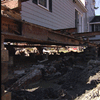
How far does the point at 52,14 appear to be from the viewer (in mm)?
8617

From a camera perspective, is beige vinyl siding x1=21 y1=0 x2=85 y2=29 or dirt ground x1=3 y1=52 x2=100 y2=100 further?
beige vinyl siding x1=21 y1=0 x2=85 y2=29

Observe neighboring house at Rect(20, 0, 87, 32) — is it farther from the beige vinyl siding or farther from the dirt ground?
the dirt ground

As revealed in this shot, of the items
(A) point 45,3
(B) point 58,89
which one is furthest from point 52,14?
(B) point 58,89

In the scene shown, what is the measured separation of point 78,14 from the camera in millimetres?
15375

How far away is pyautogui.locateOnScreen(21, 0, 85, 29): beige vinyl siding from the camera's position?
252 inches

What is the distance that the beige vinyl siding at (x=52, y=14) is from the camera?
6.39 m

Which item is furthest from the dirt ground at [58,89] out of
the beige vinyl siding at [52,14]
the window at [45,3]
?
the window at [45,3]

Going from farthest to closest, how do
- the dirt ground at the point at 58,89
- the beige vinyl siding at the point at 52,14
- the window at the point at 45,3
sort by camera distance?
the window at the point at 45,3 < the beige vinyl siding at the point at 52,14 < the dirt ground at the point at 58,89

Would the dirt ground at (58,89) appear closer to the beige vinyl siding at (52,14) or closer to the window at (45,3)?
the beige vinyl siding at (52,14)

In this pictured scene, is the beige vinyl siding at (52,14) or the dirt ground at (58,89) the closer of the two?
the dirt ground at (58,89)

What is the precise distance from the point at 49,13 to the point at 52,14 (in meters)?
0.44

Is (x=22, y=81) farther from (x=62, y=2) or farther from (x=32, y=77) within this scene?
(x=62, y=2)

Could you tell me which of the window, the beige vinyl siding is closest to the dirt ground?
the beige vinyl siding

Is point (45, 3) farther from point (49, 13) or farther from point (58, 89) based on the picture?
point (58, 89)
